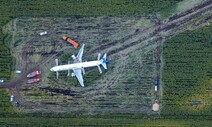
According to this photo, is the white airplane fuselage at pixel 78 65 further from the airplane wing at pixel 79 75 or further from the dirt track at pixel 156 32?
the dirt track at pixel 156 32

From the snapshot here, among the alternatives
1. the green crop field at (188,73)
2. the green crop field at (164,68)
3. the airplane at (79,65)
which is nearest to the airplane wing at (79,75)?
the airplane at (79,65)

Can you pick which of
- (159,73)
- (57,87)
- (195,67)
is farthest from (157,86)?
(57,87)

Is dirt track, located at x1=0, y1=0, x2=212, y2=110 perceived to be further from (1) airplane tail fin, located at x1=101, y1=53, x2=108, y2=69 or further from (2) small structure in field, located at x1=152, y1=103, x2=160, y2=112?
(2) small structure in field, located at x1=152, y1=103, x2=160, y2=112

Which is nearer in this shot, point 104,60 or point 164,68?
point 104,60

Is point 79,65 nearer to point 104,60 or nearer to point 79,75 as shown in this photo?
point 79,75

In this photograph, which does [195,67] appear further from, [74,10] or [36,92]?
[36,92]

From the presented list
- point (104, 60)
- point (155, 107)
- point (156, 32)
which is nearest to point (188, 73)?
point (155, 107)

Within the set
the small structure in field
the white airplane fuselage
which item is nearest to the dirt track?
the white airplane fuselage

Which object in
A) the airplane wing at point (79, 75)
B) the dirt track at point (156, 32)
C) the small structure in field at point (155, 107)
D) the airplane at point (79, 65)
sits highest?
the dirt track at point (156, 32)
